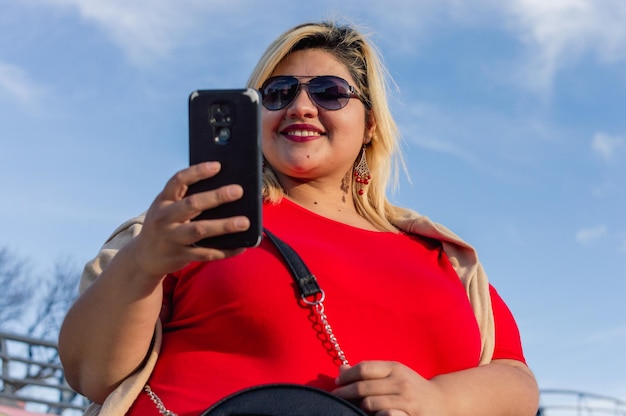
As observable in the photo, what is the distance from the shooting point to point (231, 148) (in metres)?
1.92

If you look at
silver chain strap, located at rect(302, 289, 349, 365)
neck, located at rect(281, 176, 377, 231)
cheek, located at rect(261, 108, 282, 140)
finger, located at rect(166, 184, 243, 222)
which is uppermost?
cheek, located at rect(261, 108, 282, 140)

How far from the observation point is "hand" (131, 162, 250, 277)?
179 cm

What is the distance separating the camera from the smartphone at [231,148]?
6.04ft

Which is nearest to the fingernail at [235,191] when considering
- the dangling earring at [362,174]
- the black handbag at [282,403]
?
the black handbag at [282,403]

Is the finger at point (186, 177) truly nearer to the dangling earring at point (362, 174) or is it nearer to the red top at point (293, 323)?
the red top at point (293, 323)

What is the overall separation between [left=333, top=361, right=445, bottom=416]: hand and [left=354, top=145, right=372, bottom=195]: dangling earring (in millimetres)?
1243

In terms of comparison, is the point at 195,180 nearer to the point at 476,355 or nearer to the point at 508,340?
the point at 476,355

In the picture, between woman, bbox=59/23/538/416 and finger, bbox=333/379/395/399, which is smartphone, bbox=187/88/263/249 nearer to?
woman, bbox=59/23/538/416

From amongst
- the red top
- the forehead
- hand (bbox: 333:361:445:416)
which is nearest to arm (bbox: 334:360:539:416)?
hand (bbox: 333:361:445:416)

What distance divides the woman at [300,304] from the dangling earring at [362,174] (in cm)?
6

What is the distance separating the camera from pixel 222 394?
88.0 inches

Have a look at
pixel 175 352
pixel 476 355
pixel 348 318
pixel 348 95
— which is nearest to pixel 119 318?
pixel 175 352

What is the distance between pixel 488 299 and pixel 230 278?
975 millimetres

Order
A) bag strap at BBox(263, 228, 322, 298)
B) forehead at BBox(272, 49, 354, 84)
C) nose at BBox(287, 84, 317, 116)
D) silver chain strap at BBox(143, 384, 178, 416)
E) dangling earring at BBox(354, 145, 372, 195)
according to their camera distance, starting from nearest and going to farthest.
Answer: silver chain strap at BBox(143, 384, 178, 416) < bag strap at BBox(263, 228, 322, 298) < nose at BBox(287, 84, 317, 116) < forehead at BBox(272, 49, 354, 84) < dangling earring at BBox(354, 145, 372, 195)
